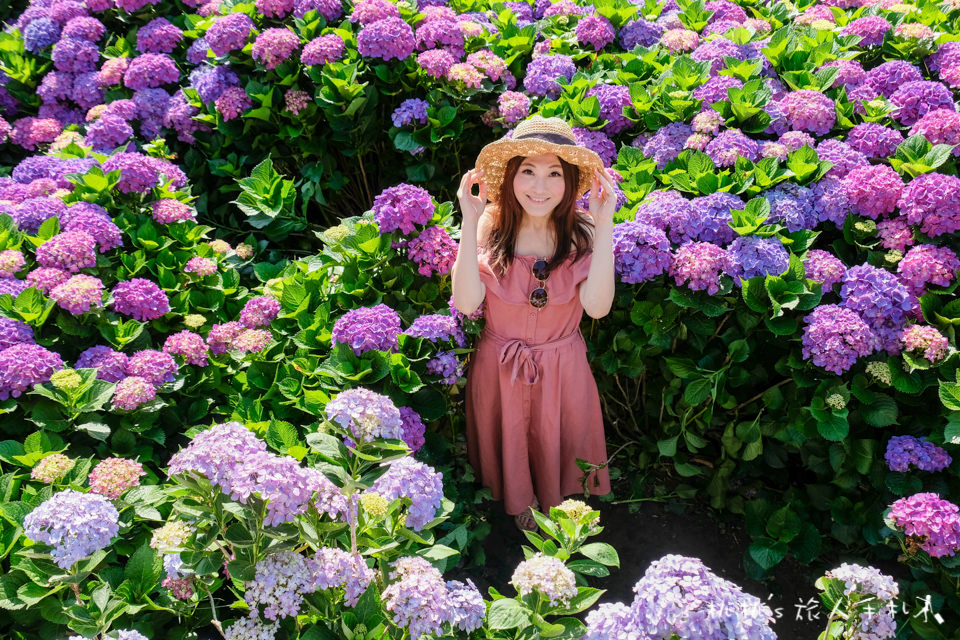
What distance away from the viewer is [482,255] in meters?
2.65

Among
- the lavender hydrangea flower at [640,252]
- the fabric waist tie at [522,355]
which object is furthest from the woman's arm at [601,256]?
the fabric waist tie at [522,355]

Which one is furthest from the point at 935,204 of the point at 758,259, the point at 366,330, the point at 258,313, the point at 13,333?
the point at 13,333

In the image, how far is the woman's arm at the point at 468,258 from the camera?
2484 millimetres

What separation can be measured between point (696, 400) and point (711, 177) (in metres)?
0.86

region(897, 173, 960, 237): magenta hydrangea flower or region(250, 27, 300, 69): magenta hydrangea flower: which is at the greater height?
region(250, 27, 300, 69): magenta hydrangea flower

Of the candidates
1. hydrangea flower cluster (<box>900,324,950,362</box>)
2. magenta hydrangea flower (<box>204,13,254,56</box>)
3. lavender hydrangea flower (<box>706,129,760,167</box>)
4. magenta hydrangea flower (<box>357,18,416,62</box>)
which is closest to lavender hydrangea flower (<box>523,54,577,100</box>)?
magenta hydrangea flower (<box>357,18,416,62</box>)

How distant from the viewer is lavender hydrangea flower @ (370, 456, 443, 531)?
1697 millimetres

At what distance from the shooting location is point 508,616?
165 centimetres

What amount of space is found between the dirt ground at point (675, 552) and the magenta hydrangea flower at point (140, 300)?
58.9 inches

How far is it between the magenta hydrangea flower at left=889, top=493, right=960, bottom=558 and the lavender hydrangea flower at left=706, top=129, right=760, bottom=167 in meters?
1.40

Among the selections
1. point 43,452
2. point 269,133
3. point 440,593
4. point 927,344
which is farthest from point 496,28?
point 440,593

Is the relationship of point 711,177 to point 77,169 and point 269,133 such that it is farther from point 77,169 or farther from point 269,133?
point 77,169

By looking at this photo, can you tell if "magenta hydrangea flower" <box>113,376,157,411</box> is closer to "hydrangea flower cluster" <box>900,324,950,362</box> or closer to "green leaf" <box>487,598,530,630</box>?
"green leaf" <box>487,598,530,630</box>

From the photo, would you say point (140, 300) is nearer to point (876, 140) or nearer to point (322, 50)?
point (322, 50)
